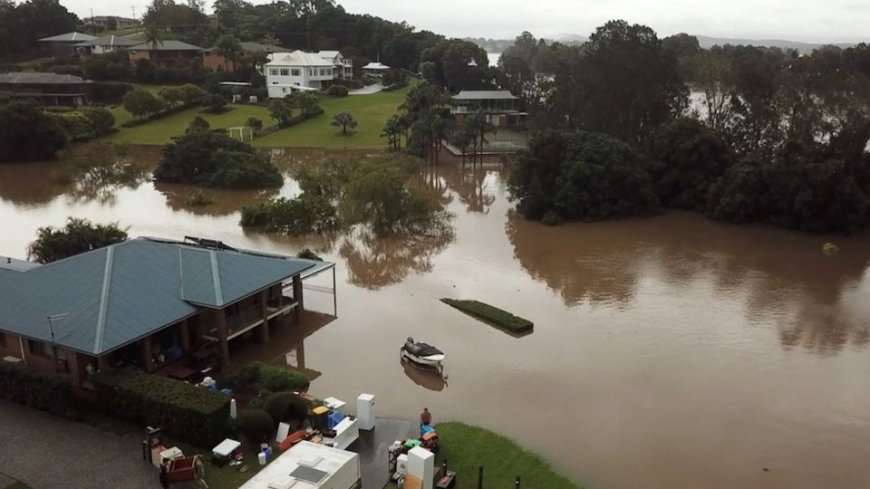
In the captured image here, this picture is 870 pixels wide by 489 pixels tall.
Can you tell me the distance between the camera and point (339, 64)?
9762cm

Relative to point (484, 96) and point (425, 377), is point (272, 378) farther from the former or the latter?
point (484, 96)

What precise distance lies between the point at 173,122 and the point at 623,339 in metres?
61.8

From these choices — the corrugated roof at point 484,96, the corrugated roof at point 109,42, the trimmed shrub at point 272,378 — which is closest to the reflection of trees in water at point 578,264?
the trimmed shrub at point 272,378

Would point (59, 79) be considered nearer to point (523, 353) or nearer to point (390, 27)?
point (390, 27)

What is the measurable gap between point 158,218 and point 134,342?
24523mm

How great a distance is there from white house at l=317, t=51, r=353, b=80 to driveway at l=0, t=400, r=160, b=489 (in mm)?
79794

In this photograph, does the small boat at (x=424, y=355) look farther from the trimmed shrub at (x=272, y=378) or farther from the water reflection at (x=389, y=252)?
the water reflection at (x=389, y=252)

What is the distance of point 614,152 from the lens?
4178cm

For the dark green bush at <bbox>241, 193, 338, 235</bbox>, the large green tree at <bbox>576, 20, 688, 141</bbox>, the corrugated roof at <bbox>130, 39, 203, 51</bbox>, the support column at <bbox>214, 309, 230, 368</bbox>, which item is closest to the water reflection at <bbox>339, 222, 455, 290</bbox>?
the dark green bush at <bbox>241, 193, 338, 235</bbox>

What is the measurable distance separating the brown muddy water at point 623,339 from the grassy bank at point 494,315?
467mm

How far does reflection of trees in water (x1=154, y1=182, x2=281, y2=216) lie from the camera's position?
43.5 metres

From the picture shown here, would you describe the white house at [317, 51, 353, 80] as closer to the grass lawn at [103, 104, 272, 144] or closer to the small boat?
the grass lawn at [103, 104, 272, 144]

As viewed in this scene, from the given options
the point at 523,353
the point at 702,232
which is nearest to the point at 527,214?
the point at 702,232

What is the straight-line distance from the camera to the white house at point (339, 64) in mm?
95300
